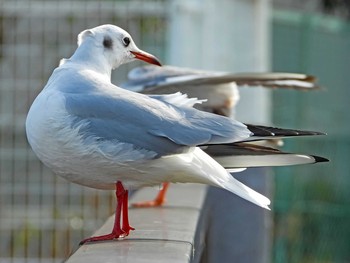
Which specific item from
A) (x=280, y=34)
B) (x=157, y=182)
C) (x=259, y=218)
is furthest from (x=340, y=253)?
(x=157, y=182)

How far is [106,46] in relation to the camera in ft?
16.1

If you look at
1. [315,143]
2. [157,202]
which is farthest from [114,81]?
[157,202]

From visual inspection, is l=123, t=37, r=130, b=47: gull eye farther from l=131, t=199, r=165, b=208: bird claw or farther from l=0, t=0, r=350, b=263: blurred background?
l=0, t=0, r=350, b=263: blurred background

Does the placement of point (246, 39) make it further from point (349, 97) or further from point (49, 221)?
point (349, 97)

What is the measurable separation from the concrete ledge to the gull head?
0.62 m

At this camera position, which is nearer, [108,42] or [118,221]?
[118,221]

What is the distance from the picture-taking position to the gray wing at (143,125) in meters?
4.41

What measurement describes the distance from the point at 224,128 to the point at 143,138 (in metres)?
0.27

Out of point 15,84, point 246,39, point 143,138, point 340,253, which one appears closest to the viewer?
point 143,138

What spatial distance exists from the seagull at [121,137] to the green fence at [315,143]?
542 centimetres

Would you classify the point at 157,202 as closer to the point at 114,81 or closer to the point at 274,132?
the point at 274,132

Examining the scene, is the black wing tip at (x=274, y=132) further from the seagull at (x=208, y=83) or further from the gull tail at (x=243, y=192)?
the seagull at (x=208, y=83)

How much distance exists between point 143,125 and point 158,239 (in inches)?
15.7

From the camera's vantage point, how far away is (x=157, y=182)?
4578 mm
